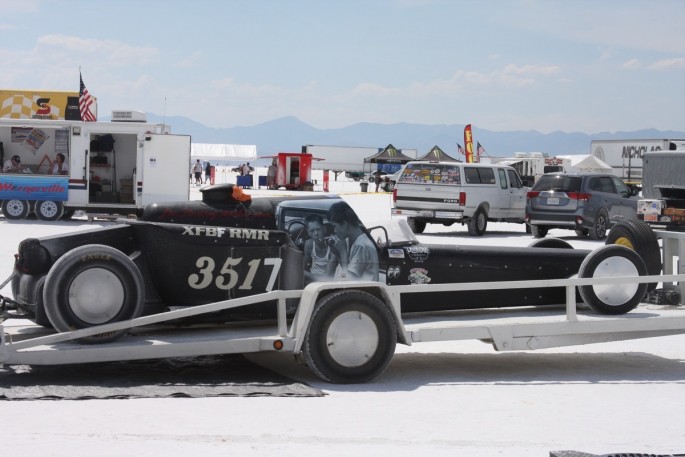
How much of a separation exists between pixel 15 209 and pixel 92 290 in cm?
2152

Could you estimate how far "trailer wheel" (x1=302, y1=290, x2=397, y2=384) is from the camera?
7.88m

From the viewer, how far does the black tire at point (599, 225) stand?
24.9 meters

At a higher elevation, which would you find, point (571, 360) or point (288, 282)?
point (288, 282)

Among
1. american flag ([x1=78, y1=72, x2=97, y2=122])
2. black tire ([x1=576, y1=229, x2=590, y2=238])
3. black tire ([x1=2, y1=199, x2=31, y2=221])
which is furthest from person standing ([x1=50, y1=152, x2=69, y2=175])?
black tire ([x1=576, y1=229, x2=590, y2=238])

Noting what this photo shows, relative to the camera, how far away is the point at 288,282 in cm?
840

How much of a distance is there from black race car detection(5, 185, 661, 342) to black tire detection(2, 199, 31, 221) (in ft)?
67.1

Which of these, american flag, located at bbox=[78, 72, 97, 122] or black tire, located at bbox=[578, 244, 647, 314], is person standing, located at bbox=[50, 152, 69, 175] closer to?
american flag, located at bbox=[78, 72, 97, 122]

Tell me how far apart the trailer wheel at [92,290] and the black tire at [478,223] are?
1908cm

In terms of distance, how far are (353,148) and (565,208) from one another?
87.1 metres

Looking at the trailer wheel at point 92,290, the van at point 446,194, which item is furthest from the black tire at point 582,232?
the trailer wheel at point 92,290

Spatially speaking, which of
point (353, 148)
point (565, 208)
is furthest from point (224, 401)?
point (353, 148)

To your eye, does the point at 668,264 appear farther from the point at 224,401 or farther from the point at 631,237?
the point at 224,401

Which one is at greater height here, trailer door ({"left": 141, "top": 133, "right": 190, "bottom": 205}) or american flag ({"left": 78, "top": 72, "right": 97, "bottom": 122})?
american flag ({"left": 78, "top": 72, "right": 97, "bottom": 122})

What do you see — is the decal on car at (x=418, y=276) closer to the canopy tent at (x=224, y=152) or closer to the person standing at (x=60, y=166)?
the person standing at (x=60, y=166)
